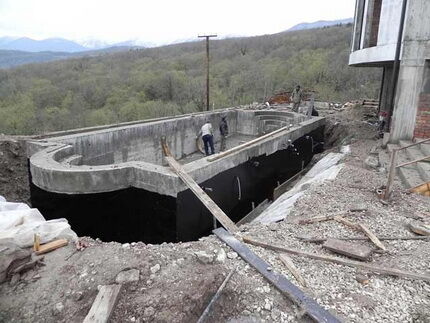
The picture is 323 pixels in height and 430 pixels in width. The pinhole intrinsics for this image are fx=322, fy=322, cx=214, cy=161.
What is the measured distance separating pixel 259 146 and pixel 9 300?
6601 millimetres

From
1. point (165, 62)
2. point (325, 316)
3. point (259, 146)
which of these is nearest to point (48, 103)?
point (165, 62)

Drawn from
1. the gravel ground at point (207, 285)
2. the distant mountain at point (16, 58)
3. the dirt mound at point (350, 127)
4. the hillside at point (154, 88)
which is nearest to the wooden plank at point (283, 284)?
the gravel ground at point (207, 285)

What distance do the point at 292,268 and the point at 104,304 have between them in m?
1.98

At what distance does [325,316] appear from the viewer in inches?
115

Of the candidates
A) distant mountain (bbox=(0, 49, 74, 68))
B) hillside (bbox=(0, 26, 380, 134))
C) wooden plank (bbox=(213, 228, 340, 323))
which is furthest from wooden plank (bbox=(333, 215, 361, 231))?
distant mountain (bbox=(0, 49, 74, 68))

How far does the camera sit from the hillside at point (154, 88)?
2639 centimetres

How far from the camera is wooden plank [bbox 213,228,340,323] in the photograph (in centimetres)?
294

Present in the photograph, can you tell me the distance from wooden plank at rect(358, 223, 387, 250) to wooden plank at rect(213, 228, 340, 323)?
152 cm

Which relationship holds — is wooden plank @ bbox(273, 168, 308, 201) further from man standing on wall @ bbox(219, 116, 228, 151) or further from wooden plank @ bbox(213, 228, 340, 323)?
wooden plank @ bbox(213, 228, 340, 323)

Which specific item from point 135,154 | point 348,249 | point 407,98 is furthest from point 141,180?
point 407,98

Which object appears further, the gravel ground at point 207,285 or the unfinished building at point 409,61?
the unfinished building at point 409,61

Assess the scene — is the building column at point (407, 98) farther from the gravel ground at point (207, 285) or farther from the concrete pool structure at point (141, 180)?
the gravel ground at point (207, 285)

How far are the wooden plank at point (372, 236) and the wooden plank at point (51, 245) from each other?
3.94 meters

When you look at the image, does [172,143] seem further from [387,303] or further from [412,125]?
[387,303]
